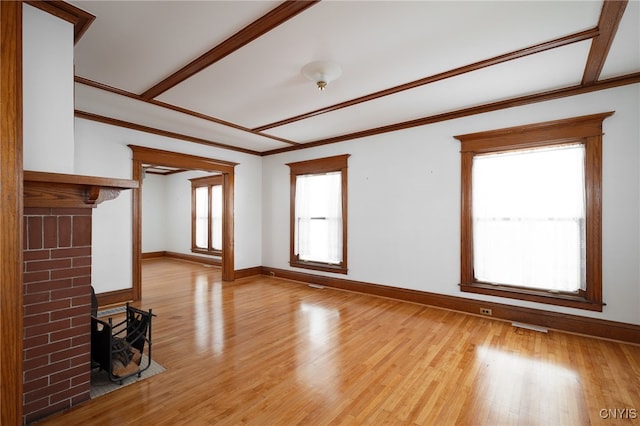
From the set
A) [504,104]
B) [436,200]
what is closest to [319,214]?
[436,200]

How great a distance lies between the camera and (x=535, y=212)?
3652mm

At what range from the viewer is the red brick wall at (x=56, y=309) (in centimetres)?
187

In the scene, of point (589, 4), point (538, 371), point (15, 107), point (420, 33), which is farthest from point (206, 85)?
point (538, 371)

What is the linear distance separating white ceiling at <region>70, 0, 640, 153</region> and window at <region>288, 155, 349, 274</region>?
1.60 meters

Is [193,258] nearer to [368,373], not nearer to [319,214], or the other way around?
[319,214]

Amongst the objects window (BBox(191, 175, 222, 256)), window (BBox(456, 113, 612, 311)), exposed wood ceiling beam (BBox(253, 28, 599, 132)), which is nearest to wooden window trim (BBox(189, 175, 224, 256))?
window (BBox(191, 175, 222, 256))

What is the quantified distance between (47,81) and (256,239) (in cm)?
503

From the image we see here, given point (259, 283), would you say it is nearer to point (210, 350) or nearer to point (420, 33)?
point (210, 350)

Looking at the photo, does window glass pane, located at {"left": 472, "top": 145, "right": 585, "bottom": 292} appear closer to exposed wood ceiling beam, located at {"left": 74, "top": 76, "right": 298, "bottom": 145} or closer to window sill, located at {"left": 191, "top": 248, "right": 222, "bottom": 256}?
exposed wood ceiling beam, located at {"left": 74, "top": 76, "right": 298, "bottom": 145}

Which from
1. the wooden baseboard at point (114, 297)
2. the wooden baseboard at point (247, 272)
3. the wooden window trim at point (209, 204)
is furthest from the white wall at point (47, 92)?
the wooden window trim at point (209, 204)

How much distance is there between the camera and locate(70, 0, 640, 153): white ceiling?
82.5 inches

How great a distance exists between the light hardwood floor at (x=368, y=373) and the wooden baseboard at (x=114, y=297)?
2.59ft

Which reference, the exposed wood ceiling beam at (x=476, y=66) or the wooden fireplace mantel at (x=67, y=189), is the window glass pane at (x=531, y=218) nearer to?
the exposed wood ceiling beam at (x=476, y=66)

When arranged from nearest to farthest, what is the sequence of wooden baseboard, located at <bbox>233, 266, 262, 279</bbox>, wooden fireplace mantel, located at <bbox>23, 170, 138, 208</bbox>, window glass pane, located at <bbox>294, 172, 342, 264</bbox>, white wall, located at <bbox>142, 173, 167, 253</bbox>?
wooden fireplace mantel, located at <bbox>23, 170, 138, 208</bbox> < window glass pane, located at <bbox>294, 172, 342, 264</bbox> < wooden baseboard, located at <bbox>233, 266, 262, 279</bbox> < white wall, located at <bbox>142, 173, 167, 253</bbox>
